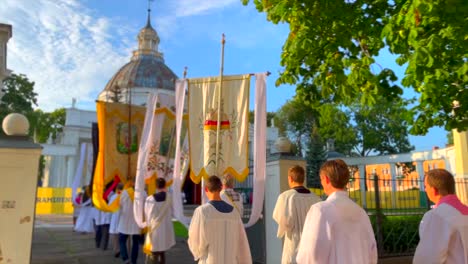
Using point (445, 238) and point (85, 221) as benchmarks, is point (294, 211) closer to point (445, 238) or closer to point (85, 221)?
point (445, 238)

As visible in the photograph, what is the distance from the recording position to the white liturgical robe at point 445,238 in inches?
127

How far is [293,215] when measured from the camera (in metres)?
5.00

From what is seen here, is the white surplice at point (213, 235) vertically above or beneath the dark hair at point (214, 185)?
beneath

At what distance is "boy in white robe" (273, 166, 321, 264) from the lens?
5000mm

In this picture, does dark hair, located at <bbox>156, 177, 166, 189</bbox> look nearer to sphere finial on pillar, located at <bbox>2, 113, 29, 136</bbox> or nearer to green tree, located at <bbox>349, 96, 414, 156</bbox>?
sphere finial on pillar, located at <bbox>2, 113, 29, 136</bbox>

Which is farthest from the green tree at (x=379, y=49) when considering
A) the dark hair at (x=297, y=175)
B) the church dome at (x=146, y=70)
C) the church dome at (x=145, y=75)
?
the church dome at (x=145, y=75)

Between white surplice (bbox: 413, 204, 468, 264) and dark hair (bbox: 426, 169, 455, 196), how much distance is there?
138mm

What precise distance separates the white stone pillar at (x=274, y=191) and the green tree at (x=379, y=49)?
1459 millimetres

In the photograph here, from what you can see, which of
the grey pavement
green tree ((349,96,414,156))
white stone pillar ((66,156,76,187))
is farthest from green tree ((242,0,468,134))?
white stone pillar ((66,156,76,187))

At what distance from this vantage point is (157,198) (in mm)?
7660

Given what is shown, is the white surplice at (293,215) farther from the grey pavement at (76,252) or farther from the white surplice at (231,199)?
the grey pavement at (76,252)

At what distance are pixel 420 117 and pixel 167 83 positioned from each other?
55969 mm

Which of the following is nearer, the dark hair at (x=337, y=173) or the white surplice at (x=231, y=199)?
the dark hair at (x=337, y=173)

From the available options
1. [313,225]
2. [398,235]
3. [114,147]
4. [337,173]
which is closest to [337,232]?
[313,225]
